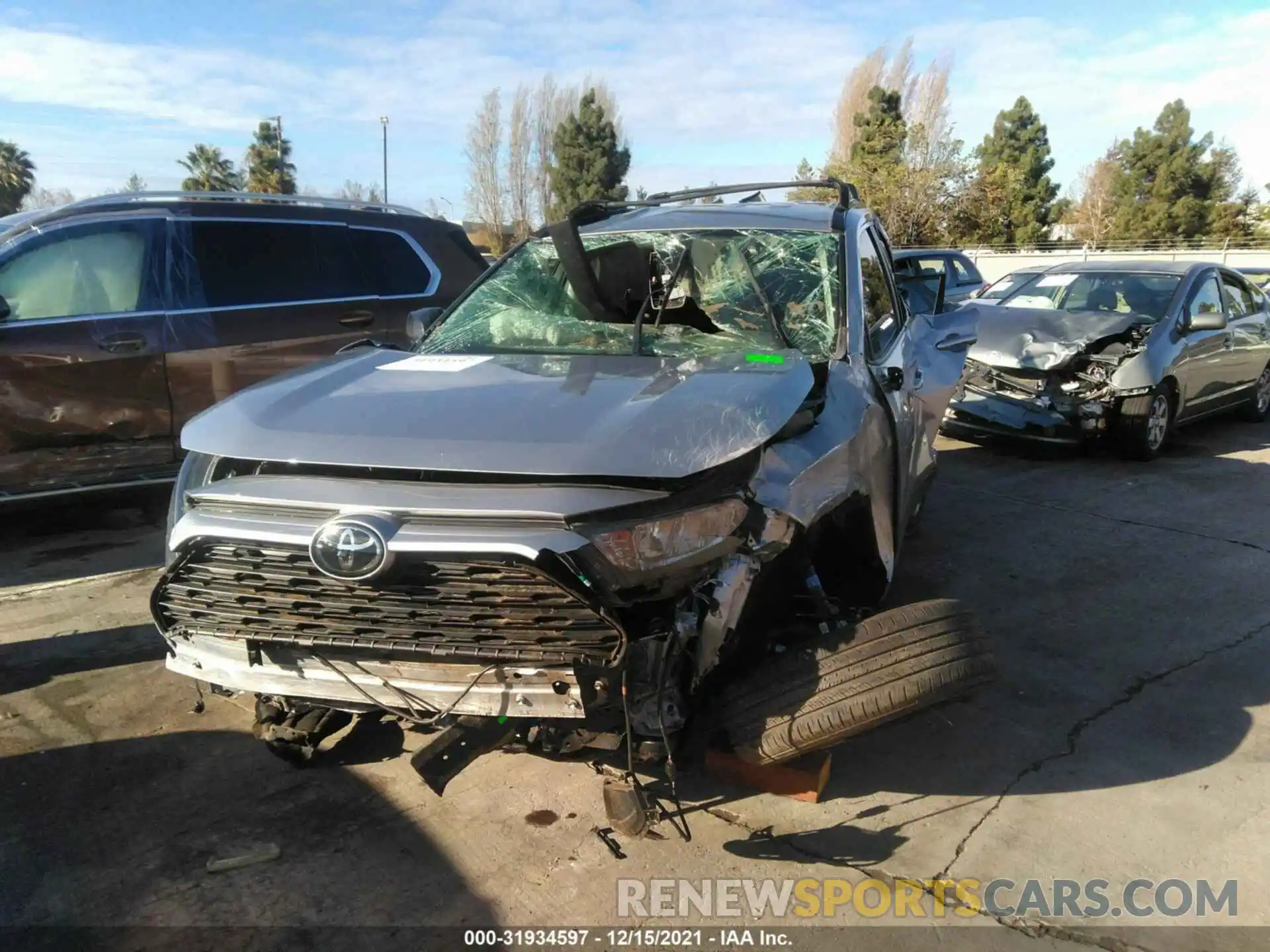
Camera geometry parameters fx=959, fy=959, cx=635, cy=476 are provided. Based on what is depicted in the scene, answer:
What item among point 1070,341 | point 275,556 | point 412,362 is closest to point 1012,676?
point 412,362

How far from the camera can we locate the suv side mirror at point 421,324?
13.6 ft

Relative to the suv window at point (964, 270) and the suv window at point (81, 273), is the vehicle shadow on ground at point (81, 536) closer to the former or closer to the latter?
the suv window at point (81, 273)

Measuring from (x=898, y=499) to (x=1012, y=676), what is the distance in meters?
1.00

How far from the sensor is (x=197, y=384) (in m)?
6.05

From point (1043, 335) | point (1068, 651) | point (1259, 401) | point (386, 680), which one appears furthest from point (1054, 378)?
point (386, 680)

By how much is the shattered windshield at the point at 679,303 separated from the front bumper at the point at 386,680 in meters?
1.43

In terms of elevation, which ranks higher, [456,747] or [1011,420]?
[456,747]

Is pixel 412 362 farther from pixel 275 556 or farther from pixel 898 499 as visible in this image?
pixel 898 499

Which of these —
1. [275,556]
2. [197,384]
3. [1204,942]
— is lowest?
[1204,942]

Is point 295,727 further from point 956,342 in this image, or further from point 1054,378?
point 1054,378

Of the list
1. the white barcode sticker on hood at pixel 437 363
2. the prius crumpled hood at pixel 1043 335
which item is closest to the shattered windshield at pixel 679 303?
the white barcode sticker on hood at pixel 437 363

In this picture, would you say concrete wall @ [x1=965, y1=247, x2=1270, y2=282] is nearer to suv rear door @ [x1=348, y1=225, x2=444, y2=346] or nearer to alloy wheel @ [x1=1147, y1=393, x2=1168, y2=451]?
alloy wheel @ [x1=1147, y1=393, x2=1168, y2=451]

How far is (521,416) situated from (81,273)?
4474mm

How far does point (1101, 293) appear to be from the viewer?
8719 millimetres
